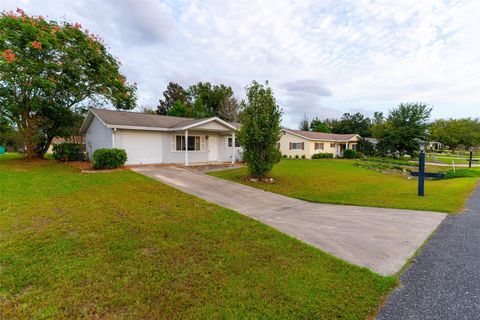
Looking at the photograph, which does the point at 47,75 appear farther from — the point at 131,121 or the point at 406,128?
the point at 406,128

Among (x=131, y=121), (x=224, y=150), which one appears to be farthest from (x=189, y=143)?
(x=131, y=121)

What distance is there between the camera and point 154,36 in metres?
14.5

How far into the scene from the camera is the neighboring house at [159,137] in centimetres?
1516

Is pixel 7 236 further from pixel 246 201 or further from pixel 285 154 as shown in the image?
pixel 285 154

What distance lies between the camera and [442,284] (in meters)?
3.11

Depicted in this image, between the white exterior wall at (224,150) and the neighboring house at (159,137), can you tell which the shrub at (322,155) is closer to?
the white exterior wall at (224,150)

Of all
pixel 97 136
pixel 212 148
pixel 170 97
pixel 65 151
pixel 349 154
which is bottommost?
pixel 349 154

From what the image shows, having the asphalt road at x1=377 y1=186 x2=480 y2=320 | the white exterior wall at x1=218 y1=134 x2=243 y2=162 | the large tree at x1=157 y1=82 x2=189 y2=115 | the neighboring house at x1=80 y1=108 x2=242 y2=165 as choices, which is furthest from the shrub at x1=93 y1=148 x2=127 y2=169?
the large tree at x1=157 y1=82 x2=189 y2=115

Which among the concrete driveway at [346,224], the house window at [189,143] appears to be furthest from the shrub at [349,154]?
the concrete driveway at [346,224]

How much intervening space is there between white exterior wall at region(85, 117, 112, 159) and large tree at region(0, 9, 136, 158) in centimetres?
193

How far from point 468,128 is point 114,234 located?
67.4 m

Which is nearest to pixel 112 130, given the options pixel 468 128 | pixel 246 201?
pixel 246 201

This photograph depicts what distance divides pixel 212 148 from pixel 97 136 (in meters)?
8.35

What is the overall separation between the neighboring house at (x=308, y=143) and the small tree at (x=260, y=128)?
65.8 ft
